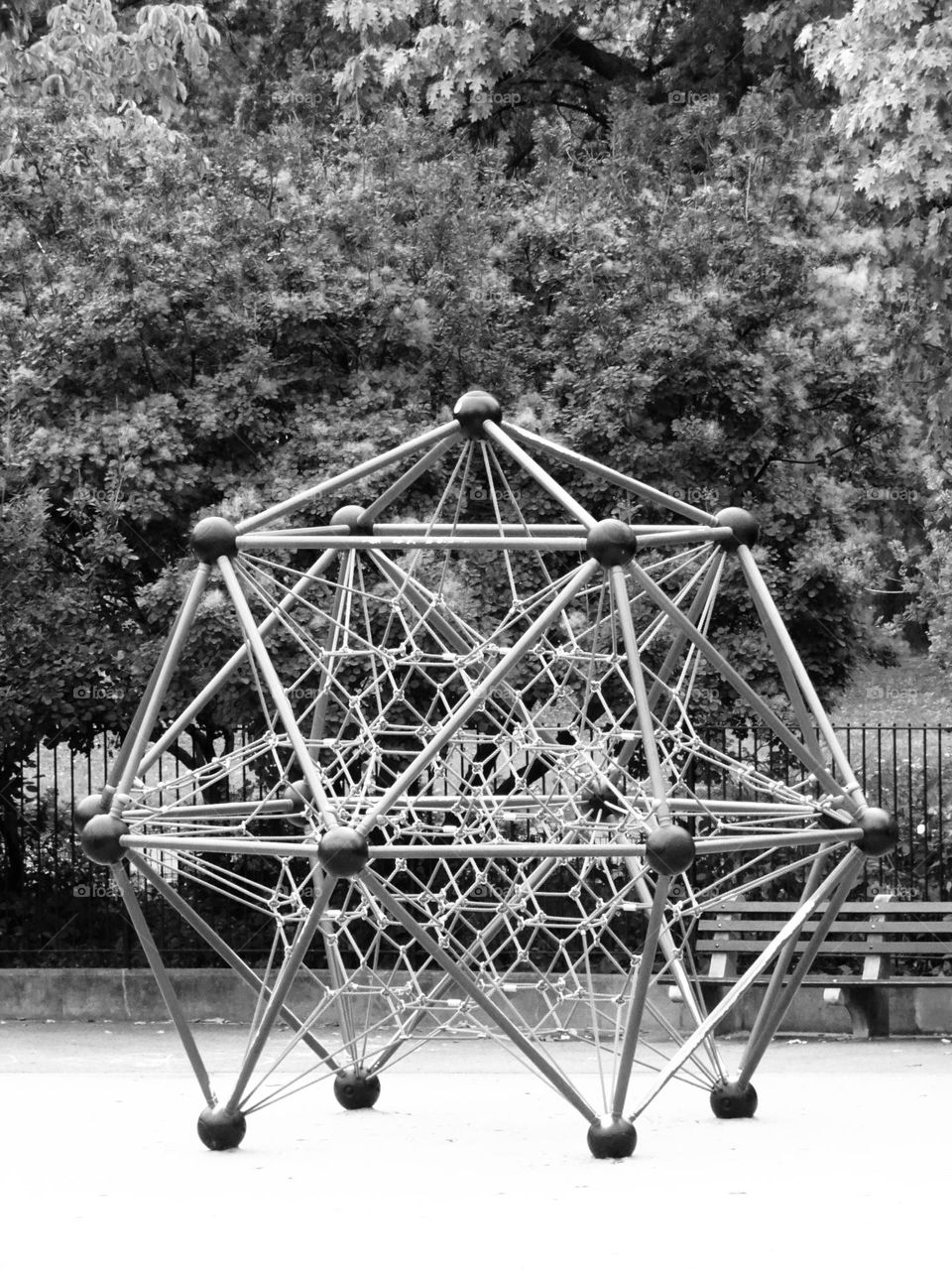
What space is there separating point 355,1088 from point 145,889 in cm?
495

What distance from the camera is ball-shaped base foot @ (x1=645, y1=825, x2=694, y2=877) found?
210 inches

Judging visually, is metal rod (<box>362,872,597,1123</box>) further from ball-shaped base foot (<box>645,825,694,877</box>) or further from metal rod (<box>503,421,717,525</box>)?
metal rod (<box>503,421,717,525</box>)

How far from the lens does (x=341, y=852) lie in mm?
5312

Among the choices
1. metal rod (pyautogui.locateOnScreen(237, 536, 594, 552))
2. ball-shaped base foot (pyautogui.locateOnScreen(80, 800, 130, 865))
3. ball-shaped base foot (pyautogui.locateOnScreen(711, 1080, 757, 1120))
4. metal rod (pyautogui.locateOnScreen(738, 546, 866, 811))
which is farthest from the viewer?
ball-shaped base foot (pyautogui.locateOnScreen(711, 1080, 757, 1120))

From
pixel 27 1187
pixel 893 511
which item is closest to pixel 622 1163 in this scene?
pixel 27 1187

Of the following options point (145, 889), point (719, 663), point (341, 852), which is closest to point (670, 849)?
point (341, 852)

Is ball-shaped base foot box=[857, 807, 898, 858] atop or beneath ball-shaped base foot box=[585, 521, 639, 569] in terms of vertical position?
beneath

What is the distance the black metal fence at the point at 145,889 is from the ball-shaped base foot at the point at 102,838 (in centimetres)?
460

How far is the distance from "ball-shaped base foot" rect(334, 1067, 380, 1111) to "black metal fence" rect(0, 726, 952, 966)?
3575 mm

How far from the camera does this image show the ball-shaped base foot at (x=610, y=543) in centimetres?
567

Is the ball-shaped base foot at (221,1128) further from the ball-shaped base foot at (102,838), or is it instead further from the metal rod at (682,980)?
the metal rod at (682,980)

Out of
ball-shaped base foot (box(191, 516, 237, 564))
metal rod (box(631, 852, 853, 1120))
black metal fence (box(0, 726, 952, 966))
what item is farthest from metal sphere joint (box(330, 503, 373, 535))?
black metal fence (box(0, 726, 952, 966))

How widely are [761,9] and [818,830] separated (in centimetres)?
1200

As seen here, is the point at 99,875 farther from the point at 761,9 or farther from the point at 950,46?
the point at 761,9
